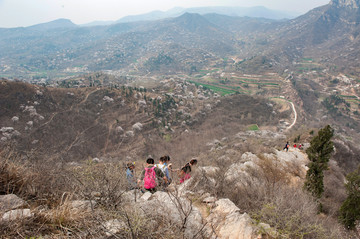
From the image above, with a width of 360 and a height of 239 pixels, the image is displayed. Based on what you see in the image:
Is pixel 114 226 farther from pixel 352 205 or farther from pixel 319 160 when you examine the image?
pixel 352 205

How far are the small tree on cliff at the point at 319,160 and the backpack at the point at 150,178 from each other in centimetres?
1241

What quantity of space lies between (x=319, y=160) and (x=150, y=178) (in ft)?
45.6

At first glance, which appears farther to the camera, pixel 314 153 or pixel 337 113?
pixel 337 113

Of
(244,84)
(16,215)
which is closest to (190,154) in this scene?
(16,215)

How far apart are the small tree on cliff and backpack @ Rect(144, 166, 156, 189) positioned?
1241 cm

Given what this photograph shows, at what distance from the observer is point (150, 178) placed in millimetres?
7035

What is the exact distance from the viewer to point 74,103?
170ft

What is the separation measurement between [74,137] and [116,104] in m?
17.3

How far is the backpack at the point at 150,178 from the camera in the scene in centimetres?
689

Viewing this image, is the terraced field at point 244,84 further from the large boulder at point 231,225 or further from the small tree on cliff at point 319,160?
the large boulder at point 231,225

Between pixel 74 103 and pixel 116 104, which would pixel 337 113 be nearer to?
pixel 116 104

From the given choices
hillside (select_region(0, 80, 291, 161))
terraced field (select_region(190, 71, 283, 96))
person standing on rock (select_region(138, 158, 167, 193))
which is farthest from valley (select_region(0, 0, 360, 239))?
terraced field (select_region(190, 71, 283, 96))

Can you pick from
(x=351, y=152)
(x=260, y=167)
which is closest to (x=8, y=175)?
(x=260, y=167)

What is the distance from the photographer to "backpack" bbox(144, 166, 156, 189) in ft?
22.6
